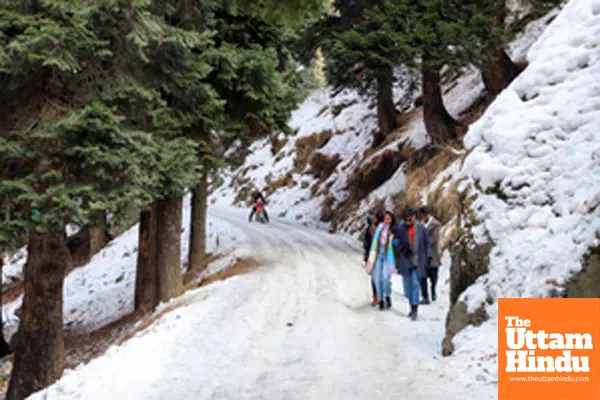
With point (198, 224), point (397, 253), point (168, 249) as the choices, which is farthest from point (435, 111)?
point (168, 249)

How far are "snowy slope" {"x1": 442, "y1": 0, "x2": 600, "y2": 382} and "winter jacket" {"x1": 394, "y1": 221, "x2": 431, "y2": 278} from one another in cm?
176

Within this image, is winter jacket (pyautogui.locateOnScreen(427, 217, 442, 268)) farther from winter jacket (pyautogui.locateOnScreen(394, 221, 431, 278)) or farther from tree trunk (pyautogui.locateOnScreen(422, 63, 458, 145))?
tree trunk (pyautogui.locateOnScreen(422, 63, 458, 145))

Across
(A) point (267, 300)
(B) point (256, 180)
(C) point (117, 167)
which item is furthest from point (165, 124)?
(B) point (256, 180)

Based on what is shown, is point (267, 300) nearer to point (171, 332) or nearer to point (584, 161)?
point (171, 332)

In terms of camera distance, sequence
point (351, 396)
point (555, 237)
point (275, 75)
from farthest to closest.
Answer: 1. point (275, 75)
2. point (555, 237)
3. point (351, 396)

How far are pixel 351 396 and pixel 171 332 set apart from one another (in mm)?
3682

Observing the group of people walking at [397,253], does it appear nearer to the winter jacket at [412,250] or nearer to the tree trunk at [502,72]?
the winter jacket at [412,250]

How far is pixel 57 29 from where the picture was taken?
7.58 meters

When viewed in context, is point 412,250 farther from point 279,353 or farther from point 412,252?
point 279,353

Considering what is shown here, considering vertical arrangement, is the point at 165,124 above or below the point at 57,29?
below

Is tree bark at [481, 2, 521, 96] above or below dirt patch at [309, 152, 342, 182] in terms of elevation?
above

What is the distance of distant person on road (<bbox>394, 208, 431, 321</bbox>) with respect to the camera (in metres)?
8.20

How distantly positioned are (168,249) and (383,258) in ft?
20.5

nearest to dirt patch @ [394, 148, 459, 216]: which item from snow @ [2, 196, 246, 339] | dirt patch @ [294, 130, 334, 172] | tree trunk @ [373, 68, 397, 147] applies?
tree trunk @ [373, 68, 397, 147]
